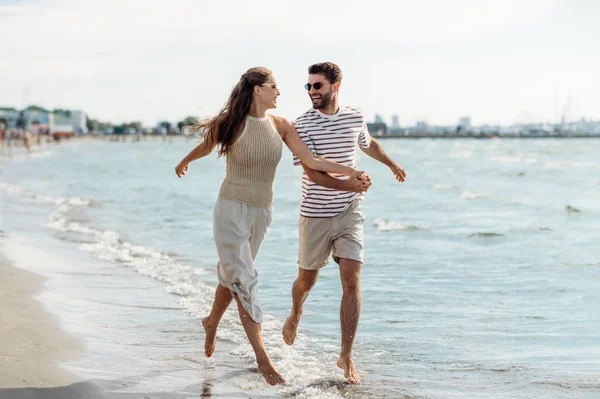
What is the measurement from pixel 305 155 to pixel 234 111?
1.83 feet

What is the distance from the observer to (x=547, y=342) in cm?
650

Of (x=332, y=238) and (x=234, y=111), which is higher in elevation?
(x=234, y=111)

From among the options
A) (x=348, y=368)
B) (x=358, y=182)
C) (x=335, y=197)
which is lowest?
(x=348, y=368)

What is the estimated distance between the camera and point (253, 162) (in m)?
4.66

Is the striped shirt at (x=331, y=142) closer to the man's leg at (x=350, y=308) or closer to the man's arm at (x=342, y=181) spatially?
the man's arm at (x=342, y=181)

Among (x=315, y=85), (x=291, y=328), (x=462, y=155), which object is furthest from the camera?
(x=462, y=155)

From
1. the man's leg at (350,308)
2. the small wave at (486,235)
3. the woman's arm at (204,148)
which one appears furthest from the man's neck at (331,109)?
the small wave at (486,235)

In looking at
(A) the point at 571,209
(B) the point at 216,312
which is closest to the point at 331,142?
(B) the point at 216,312

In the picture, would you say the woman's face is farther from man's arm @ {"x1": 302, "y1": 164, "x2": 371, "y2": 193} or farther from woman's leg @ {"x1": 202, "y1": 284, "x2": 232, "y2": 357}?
woman's leg @ {"x1": 202, "y1": 284, "x2": 232, "y2": 357}

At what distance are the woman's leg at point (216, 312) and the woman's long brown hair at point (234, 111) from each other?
921 mm

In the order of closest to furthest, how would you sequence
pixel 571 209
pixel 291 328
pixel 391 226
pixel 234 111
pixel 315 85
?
pixel 234 111
pixel 315 85
pixel 291 328
pixel 391 226
pixel 571 209

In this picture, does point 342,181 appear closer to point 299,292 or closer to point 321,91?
point 321,91

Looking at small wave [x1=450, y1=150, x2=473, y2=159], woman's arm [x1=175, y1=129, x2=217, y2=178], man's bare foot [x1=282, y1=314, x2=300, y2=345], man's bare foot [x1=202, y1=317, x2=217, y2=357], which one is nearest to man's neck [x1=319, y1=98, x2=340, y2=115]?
woman's arm [x1=175, y1=129, x2=217, y2=178]

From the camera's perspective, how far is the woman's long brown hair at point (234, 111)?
459 centimetres
